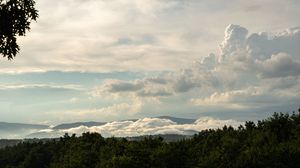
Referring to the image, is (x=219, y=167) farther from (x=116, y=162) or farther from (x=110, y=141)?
(x=110, y=141)

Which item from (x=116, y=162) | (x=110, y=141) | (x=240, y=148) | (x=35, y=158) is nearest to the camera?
(x=116, y=162)

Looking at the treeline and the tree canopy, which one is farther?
the treeline

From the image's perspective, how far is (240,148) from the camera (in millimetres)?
124250

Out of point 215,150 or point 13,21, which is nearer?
point 13,21

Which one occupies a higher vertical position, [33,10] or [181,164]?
[33,10]

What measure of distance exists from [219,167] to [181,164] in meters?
→ 21.8

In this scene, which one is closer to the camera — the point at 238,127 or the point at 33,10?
the point at 33,10

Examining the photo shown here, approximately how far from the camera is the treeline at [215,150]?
104812 mm

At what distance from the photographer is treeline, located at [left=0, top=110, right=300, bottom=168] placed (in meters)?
105

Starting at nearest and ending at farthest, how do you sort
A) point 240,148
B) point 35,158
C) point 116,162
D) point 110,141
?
point 116,162 → point 240,148 → point 110,141 → point 35,158

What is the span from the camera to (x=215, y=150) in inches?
4877

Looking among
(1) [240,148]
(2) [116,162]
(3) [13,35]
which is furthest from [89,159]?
(3) [13,35]

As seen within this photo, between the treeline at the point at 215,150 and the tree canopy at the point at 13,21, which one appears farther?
the treeline at the point at 215,150

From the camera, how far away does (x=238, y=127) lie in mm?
150375
